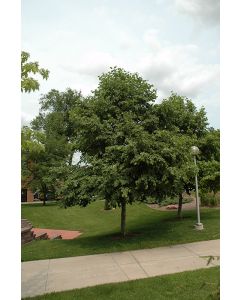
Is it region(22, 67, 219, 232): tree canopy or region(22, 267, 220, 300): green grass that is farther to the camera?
region(22, 67, 219, 232): tree canopy

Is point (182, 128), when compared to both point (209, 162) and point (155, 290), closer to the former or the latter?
point (209, 162)

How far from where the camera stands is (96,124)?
11633 mm

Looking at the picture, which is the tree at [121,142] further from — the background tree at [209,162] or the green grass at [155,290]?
the background tree at [209,162]

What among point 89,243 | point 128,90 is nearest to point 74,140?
point 128,90

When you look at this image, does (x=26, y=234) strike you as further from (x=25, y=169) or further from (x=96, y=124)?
(x=25, y=169)

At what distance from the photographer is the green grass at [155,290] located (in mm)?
6461

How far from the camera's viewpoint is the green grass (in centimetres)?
646

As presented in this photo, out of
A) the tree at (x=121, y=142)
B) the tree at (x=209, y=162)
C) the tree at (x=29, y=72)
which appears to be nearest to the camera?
the tree at (x=29, y=72)

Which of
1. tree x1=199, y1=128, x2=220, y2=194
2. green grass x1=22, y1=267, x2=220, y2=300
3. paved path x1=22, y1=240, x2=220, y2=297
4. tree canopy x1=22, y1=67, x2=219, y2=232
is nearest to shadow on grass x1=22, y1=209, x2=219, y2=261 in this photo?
paved path x1=22, y1=240, x2=220, y2=297

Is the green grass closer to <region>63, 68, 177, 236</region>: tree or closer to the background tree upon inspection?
<region>63, 68, 177, 236</region>: tree

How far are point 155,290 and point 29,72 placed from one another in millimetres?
4903

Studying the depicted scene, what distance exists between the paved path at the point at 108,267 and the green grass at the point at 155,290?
467mm

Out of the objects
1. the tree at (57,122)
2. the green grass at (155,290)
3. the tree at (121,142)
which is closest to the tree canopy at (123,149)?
the tree at (121,142)

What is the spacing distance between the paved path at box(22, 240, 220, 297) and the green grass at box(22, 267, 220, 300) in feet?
1.53
